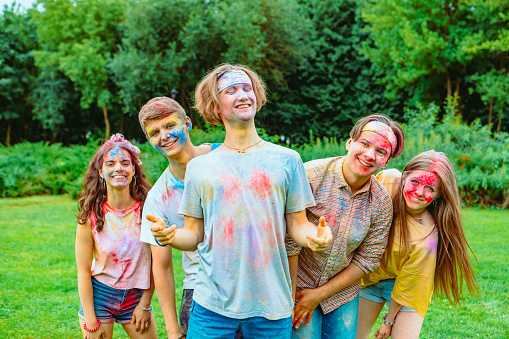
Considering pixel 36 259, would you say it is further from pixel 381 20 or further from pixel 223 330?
pixel 381 20

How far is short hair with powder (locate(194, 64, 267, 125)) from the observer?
2.54 m

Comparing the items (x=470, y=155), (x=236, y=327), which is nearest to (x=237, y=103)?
(x=236, y=327)

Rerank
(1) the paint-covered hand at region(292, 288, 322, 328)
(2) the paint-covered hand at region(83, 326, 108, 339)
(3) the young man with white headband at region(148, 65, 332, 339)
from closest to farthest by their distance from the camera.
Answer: (3) the young man with white headband at region(148, 65, 332, 339) < (1) the paint-covered hand at region(292, 288, 322, 328) < (2) the paint-covered hand at region(83, 326, 108, 339)

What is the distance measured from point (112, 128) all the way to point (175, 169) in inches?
1049

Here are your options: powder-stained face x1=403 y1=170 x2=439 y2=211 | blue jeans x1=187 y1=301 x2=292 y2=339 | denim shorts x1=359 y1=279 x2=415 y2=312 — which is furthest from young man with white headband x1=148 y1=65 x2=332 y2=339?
denim shorts x1=359 y1=279 x2=415 y2=312

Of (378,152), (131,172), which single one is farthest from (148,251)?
(378,152)

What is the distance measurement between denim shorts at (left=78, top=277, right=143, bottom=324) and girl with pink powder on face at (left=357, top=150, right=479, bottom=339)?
1.81 m

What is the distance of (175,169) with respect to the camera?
9.75ft

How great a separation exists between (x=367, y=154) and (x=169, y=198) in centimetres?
128

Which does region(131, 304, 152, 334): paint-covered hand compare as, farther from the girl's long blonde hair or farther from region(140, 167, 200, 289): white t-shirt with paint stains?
the girl's long blonde hair

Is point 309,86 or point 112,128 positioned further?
point 112,128

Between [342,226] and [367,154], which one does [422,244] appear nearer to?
[342,226]

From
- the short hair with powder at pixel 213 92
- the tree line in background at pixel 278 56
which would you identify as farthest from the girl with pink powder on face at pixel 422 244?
the tree line in background at pixel 278 56

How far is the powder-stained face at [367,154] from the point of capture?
276 centimetres
